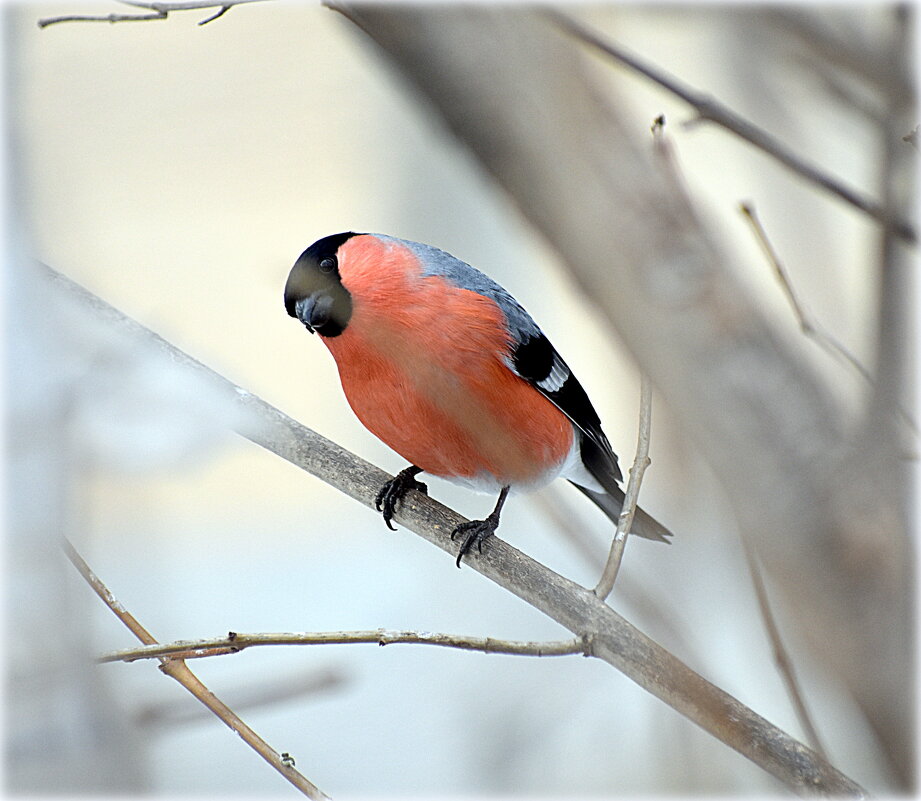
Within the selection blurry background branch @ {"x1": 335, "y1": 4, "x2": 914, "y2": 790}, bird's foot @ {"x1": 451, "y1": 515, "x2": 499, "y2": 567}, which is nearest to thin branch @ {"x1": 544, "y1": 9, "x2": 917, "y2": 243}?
blurry background branch @ {"x1": 335, "y1": 4, "x2": 914, "y2": 790}

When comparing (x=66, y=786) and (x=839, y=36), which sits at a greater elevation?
(x=839, y=36)

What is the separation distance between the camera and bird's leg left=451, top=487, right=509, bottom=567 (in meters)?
0.45

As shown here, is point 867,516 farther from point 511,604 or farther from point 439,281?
point 511,604

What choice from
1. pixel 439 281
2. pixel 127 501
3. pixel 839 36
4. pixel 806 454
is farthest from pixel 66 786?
pixel 839 36

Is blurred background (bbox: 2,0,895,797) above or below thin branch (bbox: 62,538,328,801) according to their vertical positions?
above

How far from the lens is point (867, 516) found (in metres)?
0.44

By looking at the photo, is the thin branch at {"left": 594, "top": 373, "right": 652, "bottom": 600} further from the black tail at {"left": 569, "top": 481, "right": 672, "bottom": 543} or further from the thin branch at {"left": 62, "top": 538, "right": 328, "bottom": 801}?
the thin branch at {"left": 62, "top": 538, "right": 328, "bottom": 801}

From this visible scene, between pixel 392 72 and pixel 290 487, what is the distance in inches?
10.2

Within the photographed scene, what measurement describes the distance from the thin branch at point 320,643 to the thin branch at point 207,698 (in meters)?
0.01

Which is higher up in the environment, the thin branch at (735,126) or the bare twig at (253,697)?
the thin branch at (735,126)

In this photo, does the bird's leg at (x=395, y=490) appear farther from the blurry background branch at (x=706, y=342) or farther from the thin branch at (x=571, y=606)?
the blurry background branch at (x=706, y=342)

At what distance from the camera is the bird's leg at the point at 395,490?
0.47 meters

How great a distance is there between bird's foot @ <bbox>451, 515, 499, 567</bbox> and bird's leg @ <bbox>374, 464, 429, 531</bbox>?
35 millimetres

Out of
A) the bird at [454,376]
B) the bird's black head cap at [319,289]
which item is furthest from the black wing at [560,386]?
the bird's black head cap at [319,289]
